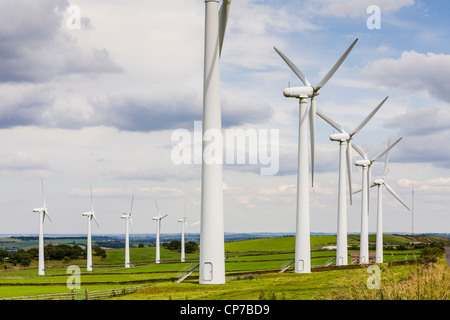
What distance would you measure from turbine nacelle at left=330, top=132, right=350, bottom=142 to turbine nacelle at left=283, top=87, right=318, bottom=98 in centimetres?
2585

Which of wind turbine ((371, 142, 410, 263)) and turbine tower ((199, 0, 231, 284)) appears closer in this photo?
turbine tower ((199, 0, 231, 284))

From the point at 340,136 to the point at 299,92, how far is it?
87.9 ft

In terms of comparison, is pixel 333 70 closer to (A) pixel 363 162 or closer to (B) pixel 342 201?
(B) pixel 342 201

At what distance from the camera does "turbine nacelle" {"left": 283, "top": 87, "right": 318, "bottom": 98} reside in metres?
71.4

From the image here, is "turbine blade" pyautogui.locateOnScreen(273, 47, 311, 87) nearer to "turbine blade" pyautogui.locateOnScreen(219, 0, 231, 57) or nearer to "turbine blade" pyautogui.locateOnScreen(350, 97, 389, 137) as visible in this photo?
"turbine blade" pyautogui.locateOnScreen(350, 97, 389, 137)

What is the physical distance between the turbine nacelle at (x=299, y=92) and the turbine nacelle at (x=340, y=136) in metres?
25.8

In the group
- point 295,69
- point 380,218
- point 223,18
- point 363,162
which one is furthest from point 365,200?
point 223,18

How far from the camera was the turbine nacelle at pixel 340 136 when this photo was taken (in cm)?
9594

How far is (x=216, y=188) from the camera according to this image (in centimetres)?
4444

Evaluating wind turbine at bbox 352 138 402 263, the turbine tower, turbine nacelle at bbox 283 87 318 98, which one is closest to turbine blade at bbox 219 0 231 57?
the turbine tower

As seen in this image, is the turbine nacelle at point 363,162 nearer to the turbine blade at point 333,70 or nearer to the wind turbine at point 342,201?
the wind turbine at point 342,201
